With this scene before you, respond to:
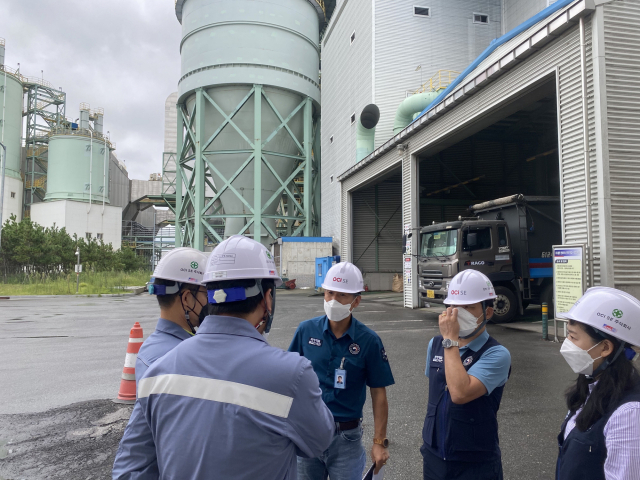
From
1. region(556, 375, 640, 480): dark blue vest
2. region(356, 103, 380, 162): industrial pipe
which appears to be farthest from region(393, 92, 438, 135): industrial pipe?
region(556, 375, 640, 480): dark blue vest

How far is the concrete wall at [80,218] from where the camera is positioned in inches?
1729

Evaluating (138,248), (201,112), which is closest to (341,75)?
(201,112)

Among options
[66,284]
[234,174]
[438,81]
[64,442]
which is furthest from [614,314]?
[66,284]

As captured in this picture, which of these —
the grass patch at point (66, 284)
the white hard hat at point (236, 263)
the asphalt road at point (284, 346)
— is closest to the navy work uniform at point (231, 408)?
the white hard hat at point (236, 263)

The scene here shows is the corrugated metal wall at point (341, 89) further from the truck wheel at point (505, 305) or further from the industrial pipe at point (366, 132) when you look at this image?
the truck wheel at point (505, 305)

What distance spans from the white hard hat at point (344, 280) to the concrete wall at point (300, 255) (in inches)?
984

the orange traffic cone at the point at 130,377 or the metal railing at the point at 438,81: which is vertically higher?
the metal railing at the point at 438,81

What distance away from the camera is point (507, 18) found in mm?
23438

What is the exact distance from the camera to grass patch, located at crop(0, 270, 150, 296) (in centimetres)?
2372

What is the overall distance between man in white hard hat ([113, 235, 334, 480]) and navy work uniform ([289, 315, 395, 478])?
3.69ft

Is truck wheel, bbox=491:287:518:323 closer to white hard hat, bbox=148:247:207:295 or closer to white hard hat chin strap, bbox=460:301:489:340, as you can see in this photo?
white hard hat chin strap, bbox=460:301:489:340

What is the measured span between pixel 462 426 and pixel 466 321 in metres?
0.57

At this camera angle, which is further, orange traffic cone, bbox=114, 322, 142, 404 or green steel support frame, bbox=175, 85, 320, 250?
green steel support frame, bbox=175, 85, 320, 250

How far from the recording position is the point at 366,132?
905 inches
